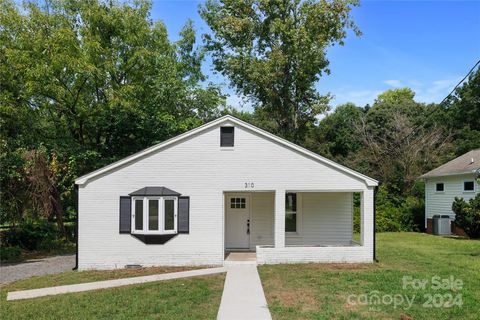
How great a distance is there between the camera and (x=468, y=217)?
19.2 meters

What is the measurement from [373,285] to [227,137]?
6.28m

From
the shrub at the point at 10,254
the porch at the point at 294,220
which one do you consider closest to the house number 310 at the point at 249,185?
the porch at the point at 294,220

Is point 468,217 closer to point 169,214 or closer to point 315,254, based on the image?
point 315,254

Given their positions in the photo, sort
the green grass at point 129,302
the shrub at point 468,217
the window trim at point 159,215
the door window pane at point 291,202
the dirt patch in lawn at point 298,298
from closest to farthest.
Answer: the green grass at point 129,302, the dirt patch in lawn at point 298,298, the window trim at point 159,215, the door window pane at point 291,202, the shrub at point 468,217

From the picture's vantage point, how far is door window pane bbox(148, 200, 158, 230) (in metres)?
12.7

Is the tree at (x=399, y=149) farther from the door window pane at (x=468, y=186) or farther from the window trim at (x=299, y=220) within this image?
the window trim at (x=299, y=220)

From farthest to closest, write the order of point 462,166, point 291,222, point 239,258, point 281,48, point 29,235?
1. point 281,48
2. point 462,166
3. point 29,235
4. point 291,222
5. point 239,258

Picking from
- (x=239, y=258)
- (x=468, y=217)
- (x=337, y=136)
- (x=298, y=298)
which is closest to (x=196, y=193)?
(x=239, y=258)

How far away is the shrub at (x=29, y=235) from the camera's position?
54.7 feet

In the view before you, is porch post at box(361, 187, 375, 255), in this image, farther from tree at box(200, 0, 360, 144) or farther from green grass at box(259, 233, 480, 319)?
tree at box(200, 0, 360, 144)

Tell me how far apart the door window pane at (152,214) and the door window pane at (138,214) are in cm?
26

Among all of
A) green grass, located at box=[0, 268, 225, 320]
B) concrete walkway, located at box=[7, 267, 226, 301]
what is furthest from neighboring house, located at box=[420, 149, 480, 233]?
green grass, located at box=[0, 268, 225, 320]

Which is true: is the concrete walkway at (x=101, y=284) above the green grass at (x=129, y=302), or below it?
below

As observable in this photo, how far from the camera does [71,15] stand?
70.5ft
